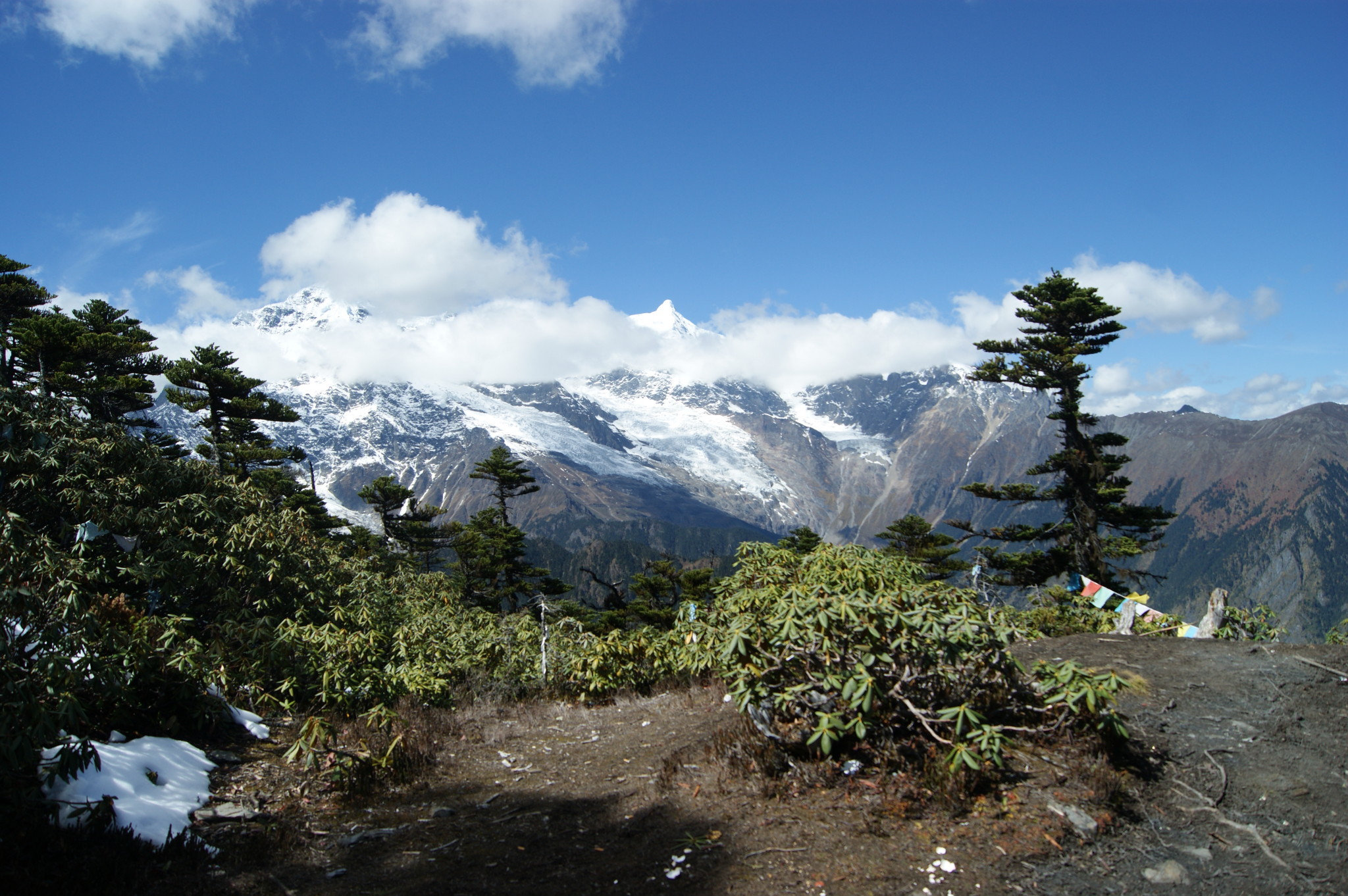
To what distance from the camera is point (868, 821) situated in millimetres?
5992

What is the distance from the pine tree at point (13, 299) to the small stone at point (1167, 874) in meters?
36.6

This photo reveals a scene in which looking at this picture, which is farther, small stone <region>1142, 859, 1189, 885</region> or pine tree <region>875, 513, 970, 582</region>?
pine tree <region>875, 513, 970, 582</region>

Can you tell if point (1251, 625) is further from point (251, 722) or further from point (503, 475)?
point (503, 475)

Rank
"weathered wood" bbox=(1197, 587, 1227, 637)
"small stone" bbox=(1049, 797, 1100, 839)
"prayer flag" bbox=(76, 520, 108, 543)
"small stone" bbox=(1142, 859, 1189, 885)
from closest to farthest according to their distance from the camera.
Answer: "small stone" bbox=(1142, 859, 1189, 885)
"small stone" bbox=(1049, 797, 1100, 839)
"prayer flag" bbox=(76, 520, 108, 543)
"weathered wood" bbox=(1197, 587, 1227, 637)

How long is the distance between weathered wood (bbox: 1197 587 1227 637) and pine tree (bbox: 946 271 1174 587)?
569 inches

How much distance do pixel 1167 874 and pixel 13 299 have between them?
40668mm

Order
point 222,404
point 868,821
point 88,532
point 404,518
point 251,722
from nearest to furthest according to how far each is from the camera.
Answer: point 868,821 → point 251,722 → point 88,532 → point 222,404 → point 404,518

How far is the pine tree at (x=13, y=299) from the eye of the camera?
27.9m

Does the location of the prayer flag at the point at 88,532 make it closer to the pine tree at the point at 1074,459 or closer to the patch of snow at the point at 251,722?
the patch of snow at the point at 251,722

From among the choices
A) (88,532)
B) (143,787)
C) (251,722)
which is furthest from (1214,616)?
(88,532)

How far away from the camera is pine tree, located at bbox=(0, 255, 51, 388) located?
91.6 feet

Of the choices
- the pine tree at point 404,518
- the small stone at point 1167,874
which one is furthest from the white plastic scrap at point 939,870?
the pine tree at point 404,518

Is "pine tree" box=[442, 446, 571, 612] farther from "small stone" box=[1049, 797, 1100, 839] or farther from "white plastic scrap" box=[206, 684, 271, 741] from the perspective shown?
"small stone" box=[1049, 797, 1100, 839]

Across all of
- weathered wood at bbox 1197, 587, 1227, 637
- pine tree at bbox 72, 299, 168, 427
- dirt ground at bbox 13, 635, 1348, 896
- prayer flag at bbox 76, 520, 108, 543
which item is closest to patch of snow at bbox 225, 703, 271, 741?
dirt ground at bbox 13, 635, 1348, 896
